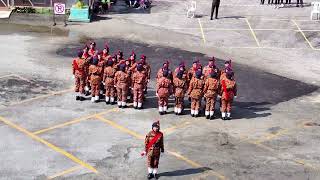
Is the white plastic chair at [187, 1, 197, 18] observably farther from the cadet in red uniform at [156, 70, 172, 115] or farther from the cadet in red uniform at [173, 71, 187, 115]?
the cadet in red uniform at [156, 70, 172, 115]

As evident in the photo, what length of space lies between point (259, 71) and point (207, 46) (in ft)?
14.8

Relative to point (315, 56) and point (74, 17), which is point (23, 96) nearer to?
point (74, 17)

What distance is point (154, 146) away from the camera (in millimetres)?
14984

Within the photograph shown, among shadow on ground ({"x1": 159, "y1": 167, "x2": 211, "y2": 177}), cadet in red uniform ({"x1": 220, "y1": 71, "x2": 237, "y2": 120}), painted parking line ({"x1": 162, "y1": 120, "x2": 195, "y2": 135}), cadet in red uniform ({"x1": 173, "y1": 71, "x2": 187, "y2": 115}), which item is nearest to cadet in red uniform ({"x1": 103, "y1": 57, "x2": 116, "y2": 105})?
cadet in red uniform ({"x1": 173, "y1": 71, "x2": 187, "y2": 115})

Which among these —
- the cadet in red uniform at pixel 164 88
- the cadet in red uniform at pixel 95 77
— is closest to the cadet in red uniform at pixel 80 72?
the cadet in red uniform at pixel 95 77

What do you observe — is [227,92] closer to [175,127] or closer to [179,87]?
[179,87]

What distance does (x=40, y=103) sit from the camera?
20.8 metres

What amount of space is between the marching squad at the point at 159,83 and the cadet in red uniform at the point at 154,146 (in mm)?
4999

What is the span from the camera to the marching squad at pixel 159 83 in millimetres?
19953

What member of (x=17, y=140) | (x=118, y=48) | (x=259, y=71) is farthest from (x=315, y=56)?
(x=17, y=140)

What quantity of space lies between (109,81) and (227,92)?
4330mm

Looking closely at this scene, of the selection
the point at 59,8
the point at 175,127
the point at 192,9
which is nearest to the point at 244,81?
the point at 175,127

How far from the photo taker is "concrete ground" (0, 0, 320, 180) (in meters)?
16.5

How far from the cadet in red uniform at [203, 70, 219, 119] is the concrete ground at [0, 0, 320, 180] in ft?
1.67
